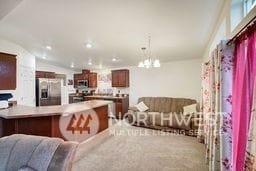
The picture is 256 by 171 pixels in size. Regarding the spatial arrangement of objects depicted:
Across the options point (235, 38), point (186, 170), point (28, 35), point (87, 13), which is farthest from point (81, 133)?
point (235, 38)

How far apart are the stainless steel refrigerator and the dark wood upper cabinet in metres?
1.92

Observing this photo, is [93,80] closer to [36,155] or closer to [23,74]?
[23,74]

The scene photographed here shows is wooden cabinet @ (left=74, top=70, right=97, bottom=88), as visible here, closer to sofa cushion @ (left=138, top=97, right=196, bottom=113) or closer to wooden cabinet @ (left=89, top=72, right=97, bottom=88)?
wooden cabinet @ (left=89, top=72, right=97, bottom=88)

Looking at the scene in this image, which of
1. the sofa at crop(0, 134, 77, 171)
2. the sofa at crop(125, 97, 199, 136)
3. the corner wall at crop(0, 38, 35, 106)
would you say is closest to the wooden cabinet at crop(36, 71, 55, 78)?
the corner wall at crop(0, 38, 35, 106)

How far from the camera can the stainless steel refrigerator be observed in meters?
6.61

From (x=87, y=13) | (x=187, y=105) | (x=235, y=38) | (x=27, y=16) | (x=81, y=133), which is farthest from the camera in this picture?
(x=187, y=105)

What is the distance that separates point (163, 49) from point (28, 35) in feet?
11.9

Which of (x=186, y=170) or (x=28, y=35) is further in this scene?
(x=28, y=35)

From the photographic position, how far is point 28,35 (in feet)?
14.7

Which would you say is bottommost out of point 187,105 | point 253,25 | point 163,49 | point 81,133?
point 81,133

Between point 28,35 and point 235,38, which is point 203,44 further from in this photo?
point 28,35

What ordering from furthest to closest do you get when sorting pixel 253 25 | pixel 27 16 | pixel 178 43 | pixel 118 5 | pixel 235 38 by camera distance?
pixel 178 43 → pixel 27 16 → pixel 118 5 → pixel 235 38 → pixel 253 25

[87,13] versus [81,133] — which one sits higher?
[87,13]

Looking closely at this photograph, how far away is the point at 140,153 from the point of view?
136 inches
